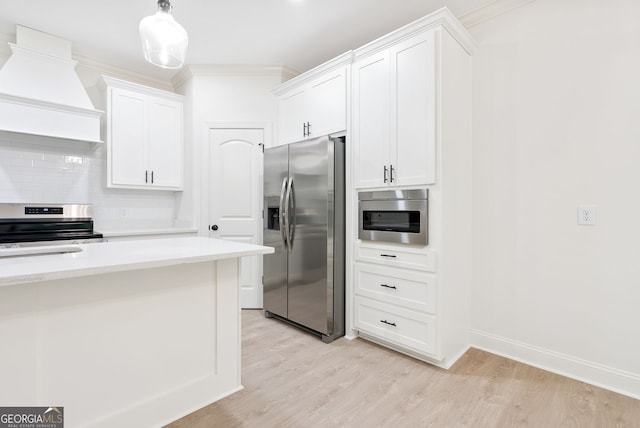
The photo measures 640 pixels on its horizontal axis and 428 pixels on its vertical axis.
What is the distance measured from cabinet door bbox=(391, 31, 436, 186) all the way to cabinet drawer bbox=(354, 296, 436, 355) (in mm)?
981

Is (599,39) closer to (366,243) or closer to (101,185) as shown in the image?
(366,243)

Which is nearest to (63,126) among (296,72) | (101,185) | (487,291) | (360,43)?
(101,185)

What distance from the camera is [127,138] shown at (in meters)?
3.43

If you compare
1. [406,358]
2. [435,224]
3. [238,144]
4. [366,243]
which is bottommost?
[406,358]

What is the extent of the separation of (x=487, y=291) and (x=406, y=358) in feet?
2.80

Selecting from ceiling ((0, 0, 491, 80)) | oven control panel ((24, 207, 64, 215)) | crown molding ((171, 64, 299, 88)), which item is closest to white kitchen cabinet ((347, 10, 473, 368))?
ceiling ((0, 0, 491, 80))

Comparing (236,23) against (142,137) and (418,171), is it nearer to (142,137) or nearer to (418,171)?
(142,137)

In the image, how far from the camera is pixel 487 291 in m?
2.54

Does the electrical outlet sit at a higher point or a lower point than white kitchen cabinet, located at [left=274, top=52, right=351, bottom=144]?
lower

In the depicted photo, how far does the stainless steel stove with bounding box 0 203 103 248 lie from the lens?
2734 mm

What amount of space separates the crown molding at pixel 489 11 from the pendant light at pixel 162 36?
2.27 metres

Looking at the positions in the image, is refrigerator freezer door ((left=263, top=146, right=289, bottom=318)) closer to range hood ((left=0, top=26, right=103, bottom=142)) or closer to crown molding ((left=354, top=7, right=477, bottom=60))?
crown molding ((left=354, top=7, right=477, bottom=60))

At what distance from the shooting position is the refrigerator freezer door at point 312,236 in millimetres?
2697

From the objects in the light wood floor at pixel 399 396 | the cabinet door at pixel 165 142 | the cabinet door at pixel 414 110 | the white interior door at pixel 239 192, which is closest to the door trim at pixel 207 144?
the white interior door at pixel 239 192
